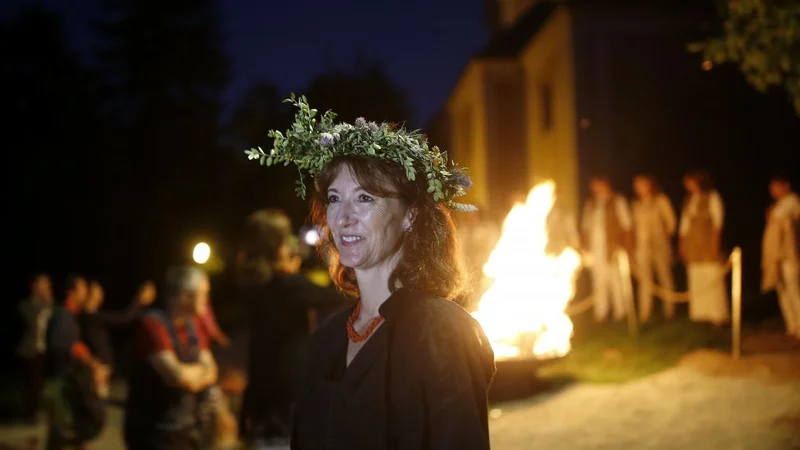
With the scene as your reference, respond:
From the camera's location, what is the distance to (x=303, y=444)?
8.98ft

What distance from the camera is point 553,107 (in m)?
18.9

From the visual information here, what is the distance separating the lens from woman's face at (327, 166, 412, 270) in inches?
112

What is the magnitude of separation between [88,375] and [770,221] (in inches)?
313

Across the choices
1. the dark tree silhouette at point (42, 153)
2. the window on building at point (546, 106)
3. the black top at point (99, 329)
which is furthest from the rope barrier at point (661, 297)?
the dark tree silhouette at point (42, 153)

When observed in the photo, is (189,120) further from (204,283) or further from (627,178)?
(204,283)

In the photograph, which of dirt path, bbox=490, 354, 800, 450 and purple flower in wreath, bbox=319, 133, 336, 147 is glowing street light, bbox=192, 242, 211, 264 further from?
purple flower in wreath, bbox=319, 133, 336, 147

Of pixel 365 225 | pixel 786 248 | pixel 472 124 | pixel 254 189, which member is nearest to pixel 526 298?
pixel 786 248

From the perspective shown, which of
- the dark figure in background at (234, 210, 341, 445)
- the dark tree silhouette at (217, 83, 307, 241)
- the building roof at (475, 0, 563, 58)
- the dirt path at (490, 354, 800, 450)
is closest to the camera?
the dark figure in background at (234, 210, 341, 445)

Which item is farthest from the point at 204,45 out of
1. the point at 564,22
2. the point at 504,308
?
the point at 504,308

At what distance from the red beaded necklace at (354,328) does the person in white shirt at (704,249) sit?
8.92 meters

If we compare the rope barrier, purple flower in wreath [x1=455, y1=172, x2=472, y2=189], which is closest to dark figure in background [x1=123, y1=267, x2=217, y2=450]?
purple flower in wreath [x1=455, y1=172, x2=472, y2=189]

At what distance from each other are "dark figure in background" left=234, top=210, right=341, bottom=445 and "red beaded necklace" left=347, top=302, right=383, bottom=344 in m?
2.72

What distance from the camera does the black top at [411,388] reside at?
2375 millimetres

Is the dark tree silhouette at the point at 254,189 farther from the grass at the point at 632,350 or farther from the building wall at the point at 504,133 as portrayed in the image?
the grass at the point at 632,350
